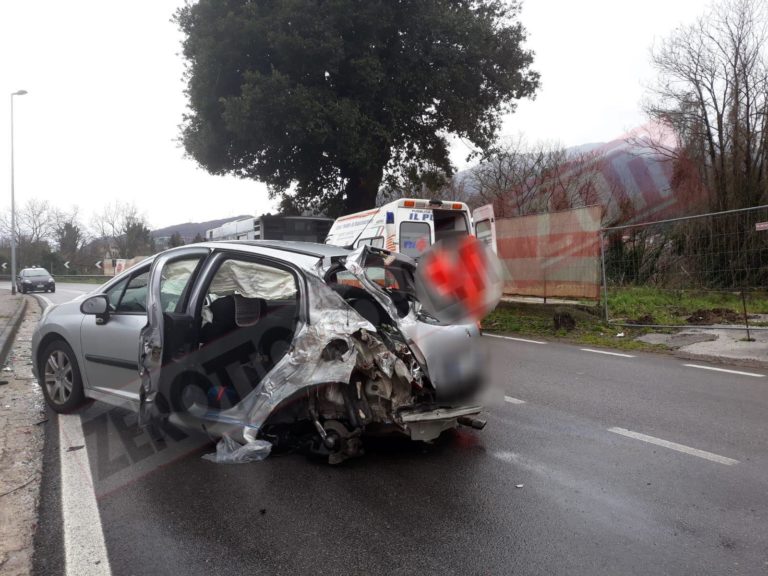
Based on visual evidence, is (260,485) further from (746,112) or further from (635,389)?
(746,112)

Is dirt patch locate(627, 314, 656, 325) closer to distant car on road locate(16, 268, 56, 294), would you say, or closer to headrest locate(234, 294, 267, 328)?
headrest locate(234, 294, 267, 328)

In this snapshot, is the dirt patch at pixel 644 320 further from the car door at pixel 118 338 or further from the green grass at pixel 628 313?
the car door at pixel 118 338

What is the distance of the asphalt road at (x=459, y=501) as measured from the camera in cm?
286

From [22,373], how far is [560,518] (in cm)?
723

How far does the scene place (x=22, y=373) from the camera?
7625mm

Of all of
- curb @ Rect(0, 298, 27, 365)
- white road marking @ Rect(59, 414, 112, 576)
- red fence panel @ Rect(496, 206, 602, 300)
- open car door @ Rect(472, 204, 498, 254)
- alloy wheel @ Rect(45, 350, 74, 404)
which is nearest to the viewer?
white road marking @ Rect(59, 414, 112, 576)

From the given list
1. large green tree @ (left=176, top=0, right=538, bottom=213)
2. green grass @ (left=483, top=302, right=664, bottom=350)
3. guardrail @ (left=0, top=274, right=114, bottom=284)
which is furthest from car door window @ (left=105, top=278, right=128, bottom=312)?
guardrail @ (left=0, top=274, right=114, bottom=284)

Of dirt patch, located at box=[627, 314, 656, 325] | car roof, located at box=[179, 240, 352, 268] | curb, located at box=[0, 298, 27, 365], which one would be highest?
car roof, located at box=[179, 240, 352, 268]

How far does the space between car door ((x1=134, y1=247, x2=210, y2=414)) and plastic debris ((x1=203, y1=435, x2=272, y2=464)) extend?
0.65m

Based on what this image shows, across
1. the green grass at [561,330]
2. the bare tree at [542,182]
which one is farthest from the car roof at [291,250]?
the bare tree at [542,182]

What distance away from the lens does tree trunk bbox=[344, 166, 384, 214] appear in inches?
782

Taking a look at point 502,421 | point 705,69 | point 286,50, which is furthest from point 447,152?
point 502,421

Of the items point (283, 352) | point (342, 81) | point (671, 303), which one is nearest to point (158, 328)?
point (283, 352)

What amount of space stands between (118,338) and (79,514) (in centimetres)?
184
